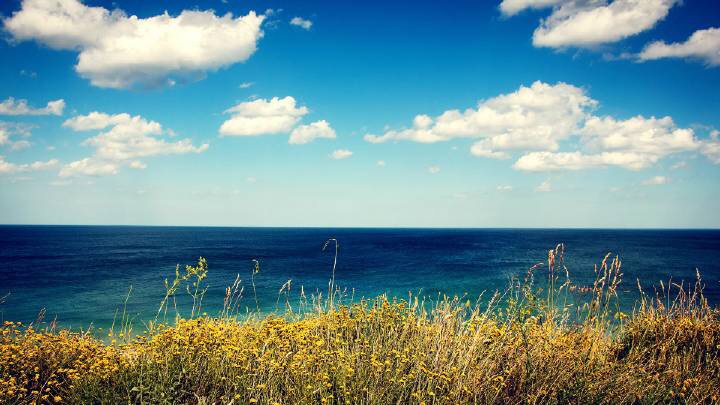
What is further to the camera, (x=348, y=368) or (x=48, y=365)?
(x=48, y=365)

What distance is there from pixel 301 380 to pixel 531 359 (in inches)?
125

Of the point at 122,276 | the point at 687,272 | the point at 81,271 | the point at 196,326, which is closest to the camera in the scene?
the point at 196,326

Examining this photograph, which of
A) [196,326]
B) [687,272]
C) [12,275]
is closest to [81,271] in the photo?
[12,275]

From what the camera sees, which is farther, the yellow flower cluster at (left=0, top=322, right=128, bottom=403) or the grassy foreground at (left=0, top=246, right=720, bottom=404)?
the yellow flower cluster at (left=0, top=322, right=128, bottom=403)

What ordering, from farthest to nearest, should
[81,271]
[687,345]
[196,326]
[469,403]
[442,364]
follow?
[81,271], [687,345], [196,326], [442,364], [469,403]

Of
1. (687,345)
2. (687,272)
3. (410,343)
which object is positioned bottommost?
(687,272)

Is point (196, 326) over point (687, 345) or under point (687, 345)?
over

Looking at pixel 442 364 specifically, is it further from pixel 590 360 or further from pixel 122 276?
pixel 122 276

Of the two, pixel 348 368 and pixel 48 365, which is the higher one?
pixel 348 368

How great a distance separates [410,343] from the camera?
5.47 meters

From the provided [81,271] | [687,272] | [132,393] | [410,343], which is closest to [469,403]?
[410,343]

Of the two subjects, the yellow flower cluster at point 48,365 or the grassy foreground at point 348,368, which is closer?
the grassy foreground at point 348,368

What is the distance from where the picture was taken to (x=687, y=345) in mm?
6824

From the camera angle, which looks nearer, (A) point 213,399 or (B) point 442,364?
(A) point 213,399
